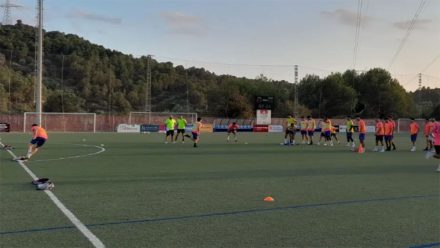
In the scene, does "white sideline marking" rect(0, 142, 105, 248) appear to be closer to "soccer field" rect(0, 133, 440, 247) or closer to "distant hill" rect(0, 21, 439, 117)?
"soccer field" rect(0, 133, 440, 247)

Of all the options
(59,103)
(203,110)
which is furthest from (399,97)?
(59,103)

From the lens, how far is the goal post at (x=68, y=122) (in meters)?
52.8

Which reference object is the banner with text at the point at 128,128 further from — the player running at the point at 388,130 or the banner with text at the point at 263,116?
the player running at the point at 388,130

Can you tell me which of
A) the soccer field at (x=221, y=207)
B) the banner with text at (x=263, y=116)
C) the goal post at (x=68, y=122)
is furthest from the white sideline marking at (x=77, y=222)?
the banner with text at (x=263, y=116)

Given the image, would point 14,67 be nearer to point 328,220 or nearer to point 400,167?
point 400,167

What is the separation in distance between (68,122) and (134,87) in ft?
136

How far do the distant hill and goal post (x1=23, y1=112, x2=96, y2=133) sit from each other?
90.3 ft

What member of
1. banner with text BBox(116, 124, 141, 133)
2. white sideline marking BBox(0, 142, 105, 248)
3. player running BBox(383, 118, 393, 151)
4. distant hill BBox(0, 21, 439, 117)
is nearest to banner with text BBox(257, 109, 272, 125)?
banner with text BBox(116, 124, 141, 133)

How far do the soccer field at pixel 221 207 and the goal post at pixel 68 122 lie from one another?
39115 mm

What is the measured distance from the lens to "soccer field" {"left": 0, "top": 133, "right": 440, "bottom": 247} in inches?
256

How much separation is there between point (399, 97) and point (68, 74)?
62.1 metres

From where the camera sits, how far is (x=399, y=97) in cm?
9231

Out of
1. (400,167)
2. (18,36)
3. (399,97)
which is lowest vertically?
(400,167)

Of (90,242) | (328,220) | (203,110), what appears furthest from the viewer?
(203,110)
